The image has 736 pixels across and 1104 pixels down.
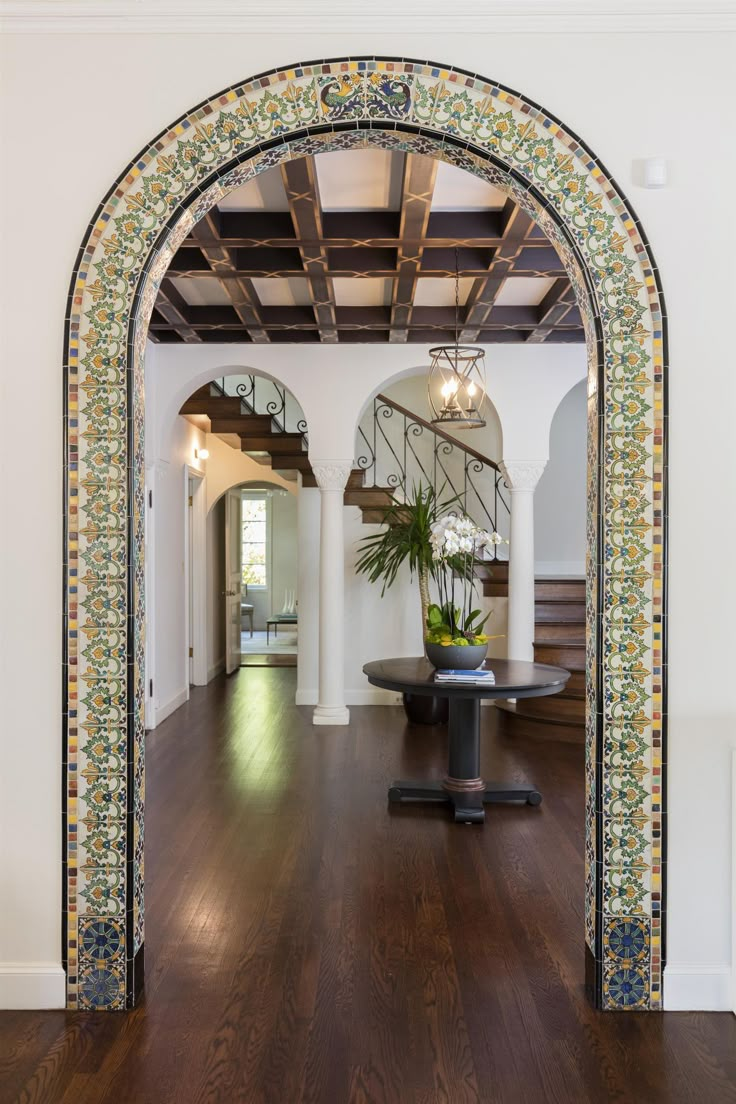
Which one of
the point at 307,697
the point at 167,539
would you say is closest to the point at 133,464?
the point at 167,539

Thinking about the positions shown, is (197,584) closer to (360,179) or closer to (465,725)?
(465,725)

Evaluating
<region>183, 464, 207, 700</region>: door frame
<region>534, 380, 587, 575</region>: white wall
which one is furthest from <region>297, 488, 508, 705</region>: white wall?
<region>534, 380, 587, 575</region>: white wall

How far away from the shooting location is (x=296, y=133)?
9.11ft

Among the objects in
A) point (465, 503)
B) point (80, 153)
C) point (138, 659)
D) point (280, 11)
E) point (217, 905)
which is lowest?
point (217, 905)

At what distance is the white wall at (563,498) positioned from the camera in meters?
9.38

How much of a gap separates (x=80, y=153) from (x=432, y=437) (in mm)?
6707

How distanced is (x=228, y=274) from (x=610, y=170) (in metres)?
2.87

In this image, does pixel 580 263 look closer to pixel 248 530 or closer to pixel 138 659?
pixel 138 659

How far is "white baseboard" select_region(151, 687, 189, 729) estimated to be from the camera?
6.95 m

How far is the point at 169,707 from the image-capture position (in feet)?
24.5

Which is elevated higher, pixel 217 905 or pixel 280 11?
pixel 280 11

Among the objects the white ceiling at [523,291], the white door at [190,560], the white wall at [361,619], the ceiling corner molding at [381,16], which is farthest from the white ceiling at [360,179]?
the white door at [190,560]

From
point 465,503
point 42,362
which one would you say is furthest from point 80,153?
point 465,503

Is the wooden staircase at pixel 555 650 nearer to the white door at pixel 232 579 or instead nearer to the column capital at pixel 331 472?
the column capital at pixel 331 472
